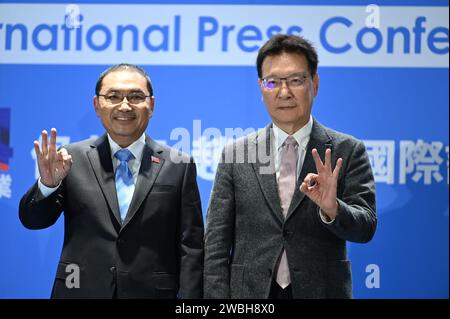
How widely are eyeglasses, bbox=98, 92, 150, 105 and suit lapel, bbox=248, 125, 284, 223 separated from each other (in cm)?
55

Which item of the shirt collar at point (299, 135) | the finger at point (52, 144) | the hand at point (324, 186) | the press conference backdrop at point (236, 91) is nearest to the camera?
the hand at point (324, 186)

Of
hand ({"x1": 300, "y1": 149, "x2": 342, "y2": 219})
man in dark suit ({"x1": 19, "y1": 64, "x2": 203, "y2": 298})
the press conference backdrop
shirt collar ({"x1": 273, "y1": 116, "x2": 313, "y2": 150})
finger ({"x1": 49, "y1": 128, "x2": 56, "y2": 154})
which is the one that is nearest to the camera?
hand ({"x1": 300, "y1": 149, "x2": 342, "y2": 219})

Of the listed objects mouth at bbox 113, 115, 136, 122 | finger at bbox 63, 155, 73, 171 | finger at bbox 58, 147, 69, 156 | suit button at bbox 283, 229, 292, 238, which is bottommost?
suit button at bbox 283, 229, 292, 238

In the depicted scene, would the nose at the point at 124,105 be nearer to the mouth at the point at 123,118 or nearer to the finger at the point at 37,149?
the mouth at the point at 123,118

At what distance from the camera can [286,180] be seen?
275 centimetres

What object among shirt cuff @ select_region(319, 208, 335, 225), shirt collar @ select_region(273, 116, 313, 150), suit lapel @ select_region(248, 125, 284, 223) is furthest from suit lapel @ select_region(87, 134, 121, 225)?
shirt cuff @ select_region(319, 208, 335, 225)

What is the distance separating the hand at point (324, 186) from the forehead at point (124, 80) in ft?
2.98

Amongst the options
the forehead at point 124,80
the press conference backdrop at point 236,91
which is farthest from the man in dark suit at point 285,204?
the press conference backdrop at point 236,91

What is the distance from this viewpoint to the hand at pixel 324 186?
8.14 ft

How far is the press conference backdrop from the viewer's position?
4.09 metres

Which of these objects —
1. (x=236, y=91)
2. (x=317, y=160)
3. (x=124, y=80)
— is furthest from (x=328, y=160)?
(x=236, y=91)

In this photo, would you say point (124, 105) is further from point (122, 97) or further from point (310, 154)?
point (310, 154)

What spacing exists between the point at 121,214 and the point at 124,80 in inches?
24.1

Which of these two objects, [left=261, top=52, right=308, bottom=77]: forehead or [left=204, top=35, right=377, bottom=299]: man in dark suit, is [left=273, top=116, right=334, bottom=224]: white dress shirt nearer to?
[left=204, top=35, right=377, bottom=299]: man in dark suit
